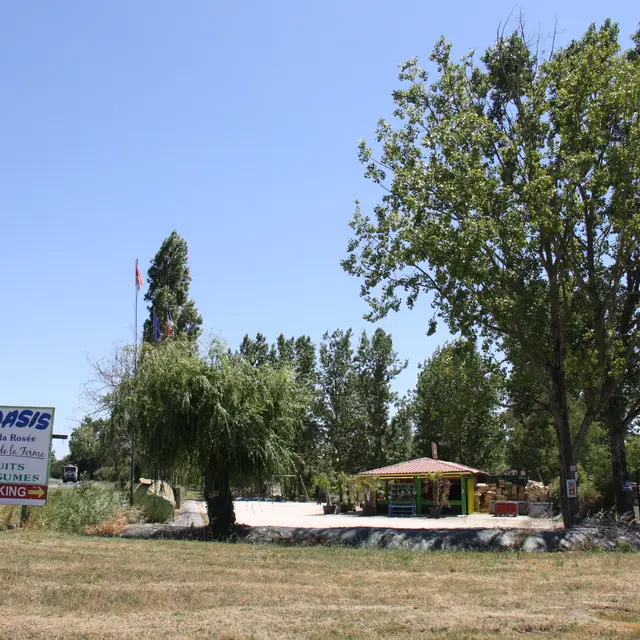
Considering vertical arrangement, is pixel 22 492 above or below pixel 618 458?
below

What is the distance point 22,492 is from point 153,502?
466cm

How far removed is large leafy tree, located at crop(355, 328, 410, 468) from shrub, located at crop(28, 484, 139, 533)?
41105 mm

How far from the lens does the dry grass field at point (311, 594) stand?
6918 millimetres

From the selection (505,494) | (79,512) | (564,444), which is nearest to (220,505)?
(79,512)

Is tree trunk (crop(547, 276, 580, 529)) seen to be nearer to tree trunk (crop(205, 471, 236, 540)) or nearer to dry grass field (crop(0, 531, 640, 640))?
dry grass field (crop(0, 531, 640, 640))

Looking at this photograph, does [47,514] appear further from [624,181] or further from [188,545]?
[624,181]

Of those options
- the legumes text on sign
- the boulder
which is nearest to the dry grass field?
the legumes text on sign

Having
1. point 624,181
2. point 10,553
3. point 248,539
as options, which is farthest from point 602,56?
point 10,553

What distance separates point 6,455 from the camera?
725 inches

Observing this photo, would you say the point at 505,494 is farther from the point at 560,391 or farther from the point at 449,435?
the point at 560,391

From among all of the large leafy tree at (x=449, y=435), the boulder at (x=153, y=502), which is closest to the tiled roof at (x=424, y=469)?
the large leafy tree at (x=449, y=435)

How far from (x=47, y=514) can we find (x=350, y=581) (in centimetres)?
1164

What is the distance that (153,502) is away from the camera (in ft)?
71.9

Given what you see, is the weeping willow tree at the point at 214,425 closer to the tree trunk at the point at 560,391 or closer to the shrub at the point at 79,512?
the shrub at the point at 79,512
